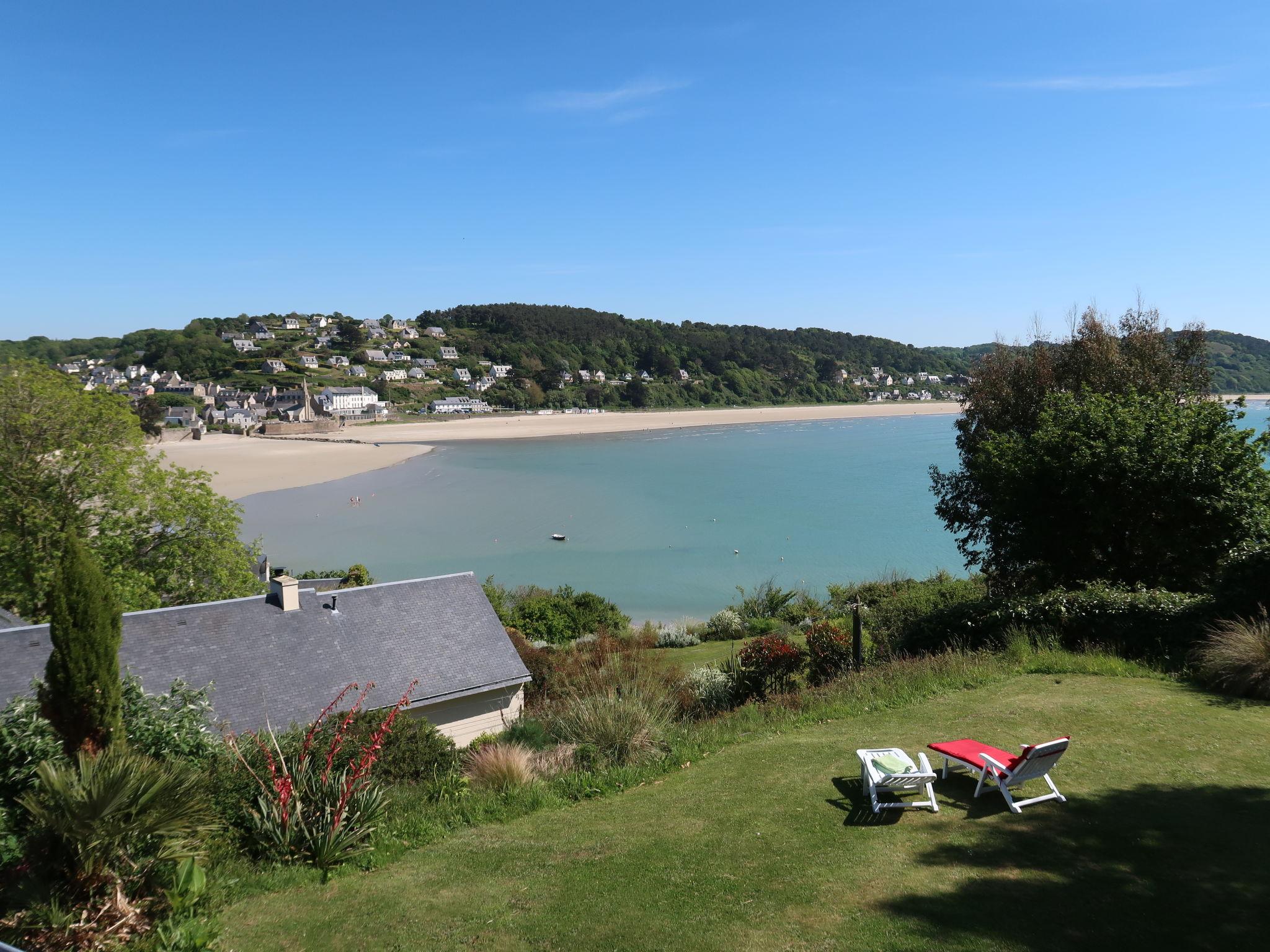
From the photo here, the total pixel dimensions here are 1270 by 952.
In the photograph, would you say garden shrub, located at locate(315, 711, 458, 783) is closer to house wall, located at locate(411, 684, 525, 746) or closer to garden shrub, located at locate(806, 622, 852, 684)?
house wall, located at locate(411, 684, 525, 746)

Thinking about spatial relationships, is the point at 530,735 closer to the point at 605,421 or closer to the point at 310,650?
the point at 310,650

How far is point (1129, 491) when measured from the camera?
43.0 feet

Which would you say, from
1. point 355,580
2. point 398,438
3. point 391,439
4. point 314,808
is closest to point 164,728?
point 314,808

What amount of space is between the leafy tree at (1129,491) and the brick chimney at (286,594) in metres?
12.3

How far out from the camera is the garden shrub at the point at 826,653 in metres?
12.4

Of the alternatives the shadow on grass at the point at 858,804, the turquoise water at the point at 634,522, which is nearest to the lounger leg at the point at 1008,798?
the shadow on grass at the point at 858,804

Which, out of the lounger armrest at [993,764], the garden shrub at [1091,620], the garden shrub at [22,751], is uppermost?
the garden shrub at [22,751]

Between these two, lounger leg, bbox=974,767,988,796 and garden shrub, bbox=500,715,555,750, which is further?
garden shrub, bbox=500,715,555,750

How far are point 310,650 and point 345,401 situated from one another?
4431 inches

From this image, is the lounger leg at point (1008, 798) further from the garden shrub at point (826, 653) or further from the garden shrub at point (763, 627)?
the garden shrub at point (763, 627)

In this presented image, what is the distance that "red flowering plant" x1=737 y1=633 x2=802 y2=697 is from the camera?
39.1 feet

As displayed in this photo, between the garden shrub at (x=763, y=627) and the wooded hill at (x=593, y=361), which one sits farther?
the wooded hill at (x=593, y=361)

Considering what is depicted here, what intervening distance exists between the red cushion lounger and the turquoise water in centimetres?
1949

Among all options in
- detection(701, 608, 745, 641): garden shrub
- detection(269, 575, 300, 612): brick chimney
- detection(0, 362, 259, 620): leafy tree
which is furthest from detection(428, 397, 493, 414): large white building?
detection(269, 575, 300, 612): brick chimney
